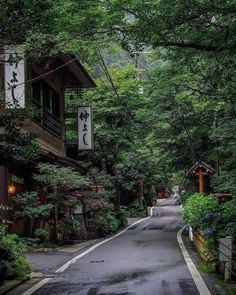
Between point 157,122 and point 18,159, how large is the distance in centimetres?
1902

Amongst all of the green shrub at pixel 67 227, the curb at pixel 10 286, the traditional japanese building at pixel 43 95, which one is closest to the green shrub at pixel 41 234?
the green shrub at pixel 67 227

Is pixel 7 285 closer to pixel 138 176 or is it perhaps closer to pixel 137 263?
pixel 137 263

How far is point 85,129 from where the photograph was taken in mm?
27594

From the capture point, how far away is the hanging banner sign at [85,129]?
27.5 metres

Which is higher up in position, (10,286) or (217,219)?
(217,219)

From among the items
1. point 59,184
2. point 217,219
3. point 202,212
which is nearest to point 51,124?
point 59,184

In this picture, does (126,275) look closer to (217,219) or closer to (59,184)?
(217,219)

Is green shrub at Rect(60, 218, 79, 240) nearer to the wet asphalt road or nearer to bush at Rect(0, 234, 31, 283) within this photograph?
the wet asphalt road

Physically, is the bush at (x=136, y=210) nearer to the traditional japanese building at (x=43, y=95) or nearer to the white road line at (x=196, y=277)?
the traditional japanese building at (x=43, y=95)

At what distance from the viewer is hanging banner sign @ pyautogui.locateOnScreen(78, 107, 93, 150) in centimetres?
2748

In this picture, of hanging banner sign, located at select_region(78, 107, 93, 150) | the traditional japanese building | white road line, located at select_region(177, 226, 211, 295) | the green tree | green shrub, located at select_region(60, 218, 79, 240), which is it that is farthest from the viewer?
hanging banner sign, located at select_region(78, 107, 93, 150)

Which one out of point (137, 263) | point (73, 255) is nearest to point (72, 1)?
point (137, 263)

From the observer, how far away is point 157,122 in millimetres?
28562

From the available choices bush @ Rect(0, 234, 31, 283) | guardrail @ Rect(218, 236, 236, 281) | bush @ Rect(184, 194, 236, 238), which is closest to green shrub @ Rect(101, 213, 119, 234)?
bush @ Rect(184, 194, 236, 238)
